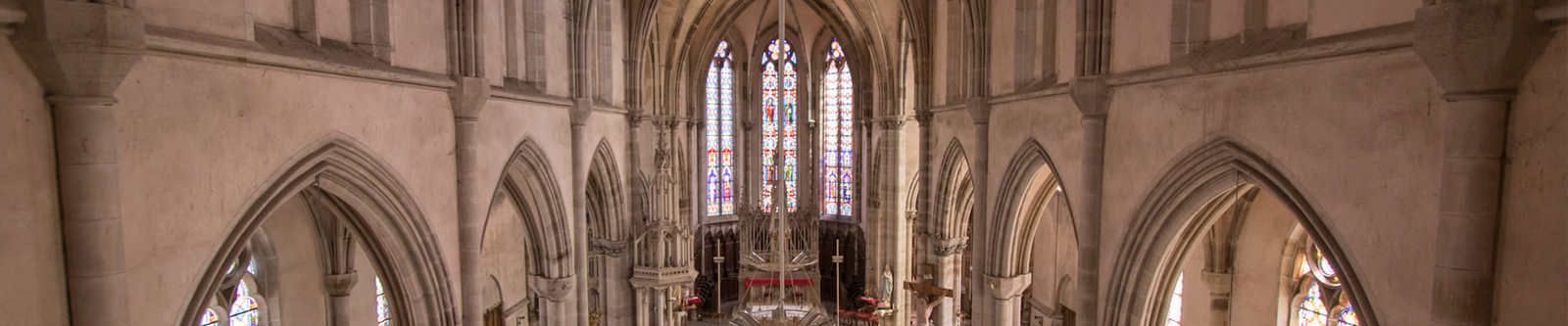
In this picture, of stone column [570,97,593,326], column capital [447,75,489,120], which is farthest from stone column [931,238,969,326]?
column capital [447,75,489,120]

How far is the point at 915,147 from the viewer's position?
22453 millimetres

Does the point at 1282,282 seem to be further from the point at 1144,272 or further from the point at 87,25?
the point at 87,25

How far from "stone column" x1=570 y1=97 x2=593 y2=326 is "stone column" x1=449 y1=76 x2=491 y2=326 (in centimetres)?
409

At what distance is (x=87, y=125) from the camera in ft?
14.7

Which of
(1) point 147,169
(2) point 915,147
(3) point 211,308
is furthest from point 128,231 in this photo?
(2) point 915,147

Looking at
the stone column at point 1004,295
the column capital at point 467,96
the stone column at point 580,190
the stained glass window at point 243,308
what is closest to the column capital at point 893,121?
the stone column at point 1004,295

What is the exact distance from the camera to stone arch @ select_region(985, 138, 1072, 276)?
10.9 m

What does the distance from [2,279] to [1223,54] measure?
26.2 ft

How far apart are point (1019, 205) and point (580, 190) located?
726 centimetres

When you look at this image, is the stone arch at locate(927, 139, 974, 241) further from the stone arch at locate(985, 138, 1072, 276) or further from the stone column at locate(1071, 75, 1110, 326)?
the stone column at locate(1071, 75, 1110, 326)

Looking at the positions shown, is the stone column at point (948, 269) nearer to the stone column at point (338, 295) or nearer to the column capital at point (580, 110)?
the column capital at point (580, 110)

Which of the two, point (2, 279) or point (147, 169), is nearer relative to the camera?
point (2, 279)

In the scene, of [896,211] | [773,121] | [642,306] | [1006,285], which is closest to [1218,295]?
[1006,285]

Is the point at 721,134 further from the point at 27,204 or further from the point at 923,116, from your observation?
the point at 27,204
